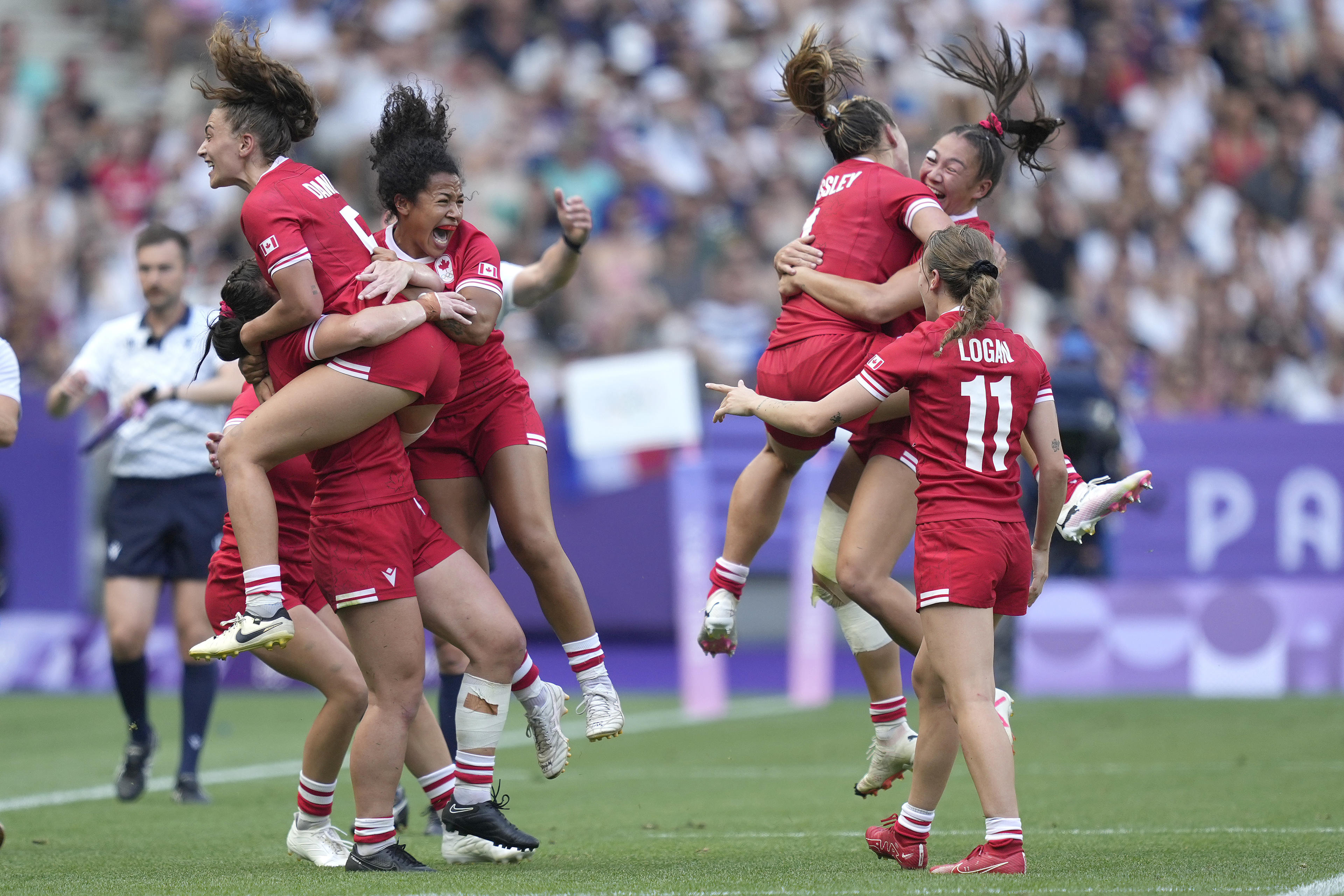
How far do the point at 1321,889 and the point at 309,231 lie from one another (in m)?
3.81

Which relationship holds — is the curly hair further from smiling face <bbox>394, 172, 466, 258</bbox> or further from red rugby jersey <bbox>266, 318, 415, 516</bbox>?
red rugby jersey <bbox>266, 318, 415, 516</bbox>

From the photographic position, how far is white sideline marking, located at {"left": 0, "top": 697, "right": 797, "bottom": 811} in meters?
8.80

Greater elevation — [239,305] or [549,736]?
[239,305]

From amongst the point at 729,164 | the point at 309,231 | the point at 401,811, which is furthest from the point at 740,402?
the point at 729,164

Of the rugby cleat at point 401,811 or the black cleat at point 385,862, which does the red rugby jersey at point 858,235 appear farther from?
the rugby cleat at point 401,811

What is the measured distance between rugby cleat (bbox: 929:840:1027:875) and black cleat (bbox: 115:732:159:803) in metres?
4.67

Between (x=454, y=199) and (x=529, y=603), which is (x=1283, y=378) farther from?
(x=454, y=199)

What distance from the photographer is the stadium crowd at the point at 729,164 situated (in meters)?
15.5

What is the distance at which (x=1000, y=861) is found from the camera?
5434mm

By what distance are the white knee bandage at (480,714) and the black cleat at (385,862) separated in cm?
46

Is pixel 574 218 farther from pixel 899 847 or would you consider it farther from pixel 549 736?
pixel 899 847

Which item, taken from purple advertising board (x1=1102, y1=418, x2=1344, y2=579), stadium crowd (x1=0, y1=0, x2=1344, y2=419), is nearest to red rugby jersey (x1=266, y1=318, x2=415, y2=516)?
purple advertising board (x1=1102, y1=418, x2=1344, y2=579)

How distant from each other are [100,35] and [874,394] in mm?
16487

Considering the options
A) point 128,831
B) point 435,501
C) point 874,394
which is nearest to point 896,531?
point 874,394
